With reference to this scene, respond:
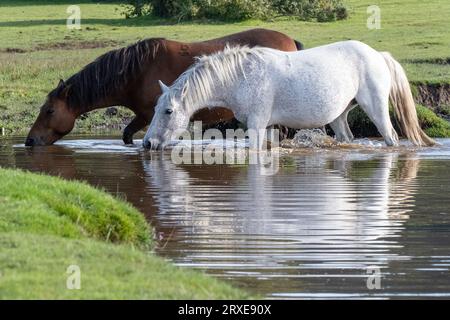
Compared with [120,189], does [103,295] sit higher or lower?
higher

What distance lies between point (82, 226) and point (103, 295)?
2.84m

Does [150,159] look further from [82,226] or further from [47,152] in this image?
[82,226]

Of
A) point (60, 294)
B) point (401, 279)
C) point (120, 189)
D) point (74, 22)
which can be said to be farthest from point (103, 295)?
point (74, 22)

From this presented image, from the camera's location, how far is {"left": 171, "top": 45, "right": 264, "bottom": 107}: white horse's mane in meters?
15.7

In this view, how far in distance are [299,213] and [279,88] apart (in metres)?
5.16

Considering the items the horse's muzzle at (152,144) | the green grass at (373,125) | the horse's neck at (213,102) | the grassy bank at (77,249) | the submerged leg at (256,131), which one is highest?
the grassy bank at (77,249)

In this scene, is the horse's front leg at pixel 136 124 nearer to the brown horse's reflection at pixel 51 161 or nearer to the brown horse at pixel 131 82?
the brown horse at pixel 131 82

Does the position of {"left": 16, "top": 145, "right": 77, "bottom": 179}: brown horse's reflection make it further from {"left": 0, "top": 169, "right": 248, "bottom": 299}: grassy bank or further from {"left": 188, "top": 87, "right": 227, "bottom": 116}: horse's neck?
{"left": 0, "top": 169, "right": 248, "bottom": 299}: grassy bank

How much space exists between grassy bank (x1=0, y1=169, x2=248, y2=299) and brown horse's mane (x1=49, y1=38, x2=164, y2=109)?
250 inches

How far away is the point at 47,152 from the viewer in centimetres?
1708

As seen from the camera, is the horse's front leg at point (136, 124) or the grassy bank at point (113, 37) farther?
the grassy bank at point (113, 37)

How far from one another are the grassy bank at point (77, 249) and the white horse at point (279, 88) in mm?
5167

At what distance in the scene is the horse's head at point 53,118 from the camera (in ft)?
58.2

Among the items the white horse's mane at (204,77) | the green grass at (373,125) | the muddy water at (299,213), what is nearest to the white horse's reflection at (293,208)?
the muddy water at (299,213)
